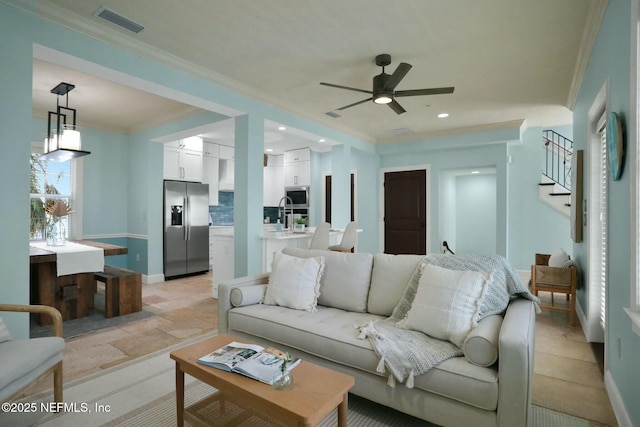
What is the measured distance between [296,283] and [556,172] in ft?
18.7

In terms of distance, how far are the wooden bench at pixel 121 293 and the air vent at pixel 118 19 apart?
104 inches

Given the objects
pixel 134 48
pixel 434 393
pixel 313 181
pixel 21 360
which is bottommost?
pixel 434 393

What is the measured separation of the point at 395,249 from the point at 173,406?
5.70 m

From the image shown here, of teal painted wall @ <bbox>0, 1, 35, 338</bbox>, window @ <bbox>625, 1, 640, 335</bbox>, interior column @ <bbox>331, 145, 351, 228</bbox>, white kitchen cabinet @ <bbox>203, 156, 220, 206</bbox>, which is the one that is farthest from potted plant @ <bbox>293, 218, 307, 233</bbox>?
window @ <bbox>625, 1, 640, 335</bbox>

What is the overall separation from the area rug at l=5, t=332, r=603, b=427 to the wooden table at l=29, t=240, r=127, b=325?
67.5 inches

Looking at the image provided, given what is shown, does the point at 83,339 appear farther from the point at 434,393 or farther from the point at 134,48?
the point at 434,393

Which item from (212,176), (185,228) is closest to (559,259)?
(185,228)

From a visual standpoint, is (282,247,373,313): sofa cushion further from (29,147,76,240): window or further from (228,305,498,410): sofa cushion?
(29,147,76,240): window

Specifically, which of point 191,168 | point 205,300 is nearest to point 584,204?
point 205,300

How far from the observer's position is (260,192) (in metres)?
4.28

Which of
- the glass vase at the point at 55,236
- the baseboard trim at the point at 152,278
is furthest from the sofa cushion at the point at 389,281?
the baseboard trim at the point at 152,278

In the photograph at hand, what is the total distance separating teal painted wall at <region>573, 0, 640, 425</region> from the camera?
1807 mm

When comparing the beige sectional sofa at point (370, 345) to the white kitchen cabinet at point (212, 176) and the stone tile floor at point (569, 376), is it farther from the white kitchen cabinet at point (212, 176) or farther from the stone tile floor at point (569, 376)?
the white kitchen cabinet at point (212, 176)

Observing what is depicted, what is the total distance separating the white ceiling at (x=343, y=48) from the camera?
2553 mm
